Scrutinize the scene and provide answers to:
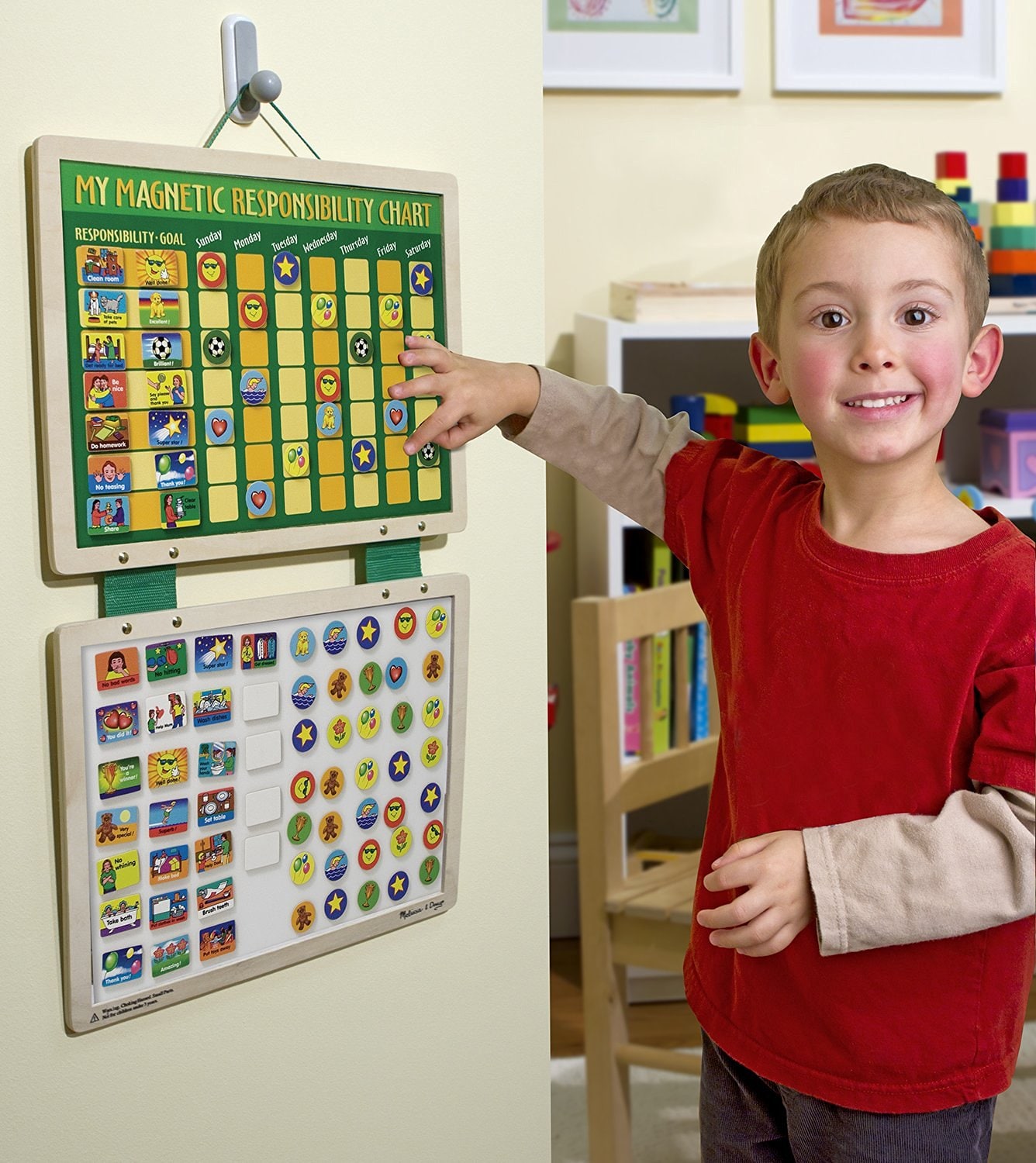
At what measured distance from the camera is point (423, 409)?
841mm

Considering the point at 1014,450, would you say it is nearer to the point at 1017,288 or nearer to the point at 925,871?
the point at 1017,288

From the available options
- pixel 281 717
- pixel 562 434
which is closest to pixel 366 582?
pixel 281 717

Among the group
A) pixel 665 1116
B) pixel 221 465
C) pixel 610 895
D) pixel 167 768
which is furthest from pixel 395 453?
pixel 665 1116

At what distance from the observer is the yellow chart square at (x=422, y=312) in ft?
2.71

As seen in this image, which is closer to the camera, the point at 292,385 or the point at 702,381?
the point at 292,385

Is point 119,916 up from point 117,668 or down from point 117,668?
down

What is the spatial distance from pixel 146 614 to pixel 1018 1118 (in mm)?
1677

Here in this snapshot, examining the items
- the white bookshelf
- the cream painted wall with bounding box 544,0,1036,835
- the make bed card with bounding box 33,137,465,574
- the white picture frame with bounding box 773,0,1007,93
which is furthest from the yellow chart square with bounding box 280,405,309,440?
the white picture frame with bounding box 773,0,1007,93

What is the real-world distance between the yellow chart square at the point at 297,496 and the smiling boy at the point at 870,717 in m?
0.09

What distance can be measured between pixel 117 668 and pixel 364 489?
0.63ft

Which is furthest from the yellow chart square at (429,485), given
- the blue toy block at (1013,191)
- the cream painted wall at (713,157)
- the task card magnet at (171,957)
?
the blue toy block at (1013,191)

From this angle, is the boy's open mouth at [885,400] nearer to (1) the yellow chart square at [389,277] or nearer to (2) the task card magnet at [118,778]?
(1) the yellow chart square at [389,277]

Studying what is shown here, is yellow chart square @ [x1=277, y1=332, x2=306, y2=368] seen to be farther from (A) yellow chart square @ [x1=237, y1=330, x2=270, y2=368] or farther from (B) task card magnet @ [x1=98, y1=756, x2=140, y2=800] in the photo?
(B) task card magnet @ [x1=98, y1=756, x2=140, y2=800]

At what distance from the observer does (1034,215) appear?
2.23 meters
